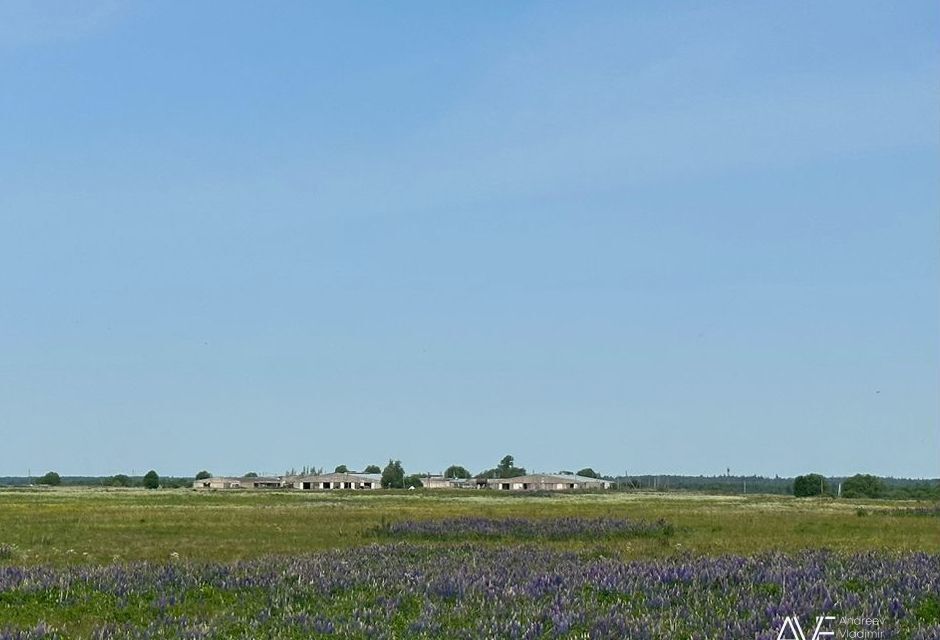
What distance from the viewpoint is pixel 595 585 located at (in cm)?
1386

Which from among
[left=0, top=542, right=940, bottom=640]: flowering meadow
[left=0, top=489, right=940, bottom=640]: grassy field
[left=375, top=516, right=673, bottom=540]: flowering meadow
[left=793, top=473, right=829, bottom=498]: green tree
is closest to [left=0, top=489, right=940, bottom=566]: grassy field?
[left=375, top=516, right=673, bottom=540]: flowering meadow

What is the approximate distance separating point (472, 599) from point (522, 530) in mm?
19999

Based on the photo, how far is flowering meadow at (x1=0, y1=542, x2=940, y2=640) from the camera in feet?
36.0

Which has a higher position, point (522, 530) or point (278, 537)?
point (522, 530)

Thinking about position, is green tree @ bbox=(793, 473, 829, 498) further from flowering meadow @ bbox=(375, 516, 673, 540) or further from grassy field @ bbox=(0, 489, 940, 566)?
flowering meadow @ bbox=(375, 516, 673, 540)

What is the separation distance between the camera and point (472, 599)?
1285 centimetres

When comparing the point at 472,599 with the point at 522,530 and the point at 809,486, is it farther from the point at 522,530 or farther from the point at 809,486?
the point at 809,486

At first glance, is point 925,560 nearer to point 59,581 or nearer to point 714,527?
point 59,581

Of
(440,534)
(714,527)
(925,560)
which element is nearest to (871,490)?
(714,527)

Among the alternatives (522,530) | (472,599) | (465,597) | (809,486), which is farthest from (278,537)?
(809,486)

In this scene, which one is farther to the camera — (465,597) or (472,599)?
(465,597)

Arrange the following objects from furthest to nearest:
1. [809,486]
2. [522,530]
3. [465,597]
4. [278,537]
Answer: [809,486] < [278,537] < [522,530] < [465,597]

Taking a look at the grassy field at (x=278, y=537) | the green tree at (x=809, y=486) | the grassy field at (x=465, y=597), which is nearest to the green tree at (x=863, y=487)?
the green tree at (x=809, y=486)

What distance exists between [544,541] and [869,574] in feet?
51.7
